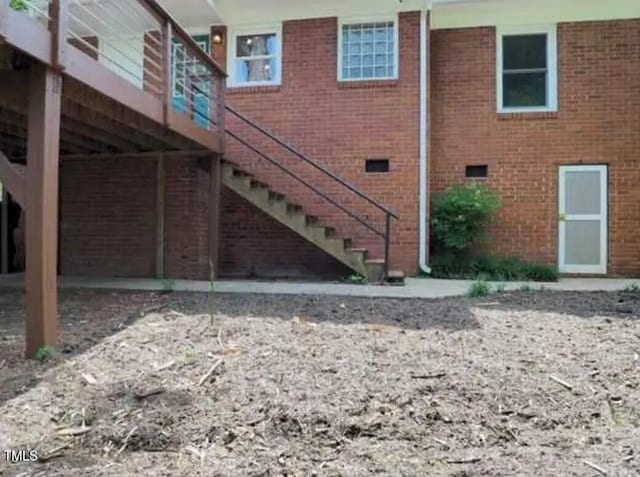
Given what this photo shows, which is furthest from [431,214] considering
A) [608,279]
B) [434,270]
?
[608,279]

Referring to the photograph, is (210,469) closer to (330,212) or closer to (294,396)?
(294,396)

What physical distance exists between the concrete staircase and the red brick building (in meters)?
0.40

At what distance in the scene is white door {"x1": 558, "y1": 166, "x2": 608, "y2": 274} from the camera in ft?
32.6

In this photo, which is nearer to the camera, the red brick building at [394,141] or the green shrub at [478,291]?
the green shrub at [478,291]

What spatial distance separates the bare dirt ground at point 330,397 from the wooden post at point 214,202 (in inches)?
147

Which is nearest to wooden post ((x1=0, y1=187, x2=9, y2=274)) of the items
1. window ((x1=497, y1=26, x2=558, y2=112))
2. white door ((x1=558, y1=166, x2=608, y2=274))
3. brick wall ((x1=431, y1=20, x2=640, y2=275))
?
brick wall ((x1=431, y1=20, x2=640, y2=275))

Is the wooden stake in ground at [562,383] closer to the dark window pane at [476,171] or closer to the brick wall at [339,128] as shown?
the brick wall at [339,128]

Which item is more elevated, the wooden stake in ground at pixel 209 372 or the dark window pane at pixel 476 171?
the dark window pane at pixel 476 171

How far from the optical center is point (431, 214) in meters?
9.94

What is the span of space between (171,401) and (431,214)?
7049mm

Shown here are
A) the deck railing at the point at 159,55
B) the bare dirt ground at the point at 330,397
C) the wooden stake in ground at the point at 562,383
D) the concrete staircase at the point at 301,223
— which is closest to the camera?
the bare dirt ground at the point at 330,397

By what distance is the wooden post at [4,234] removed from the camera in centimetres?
1131

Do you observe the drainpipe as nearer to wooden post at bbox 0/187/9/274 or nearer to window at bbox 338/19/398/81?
window at bbox 338/19/398/81

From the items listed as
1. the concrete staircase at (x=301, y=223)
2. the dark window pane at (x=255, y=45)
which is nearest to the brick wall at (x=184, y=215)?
the concrete staircase at (x=301, y=223)
